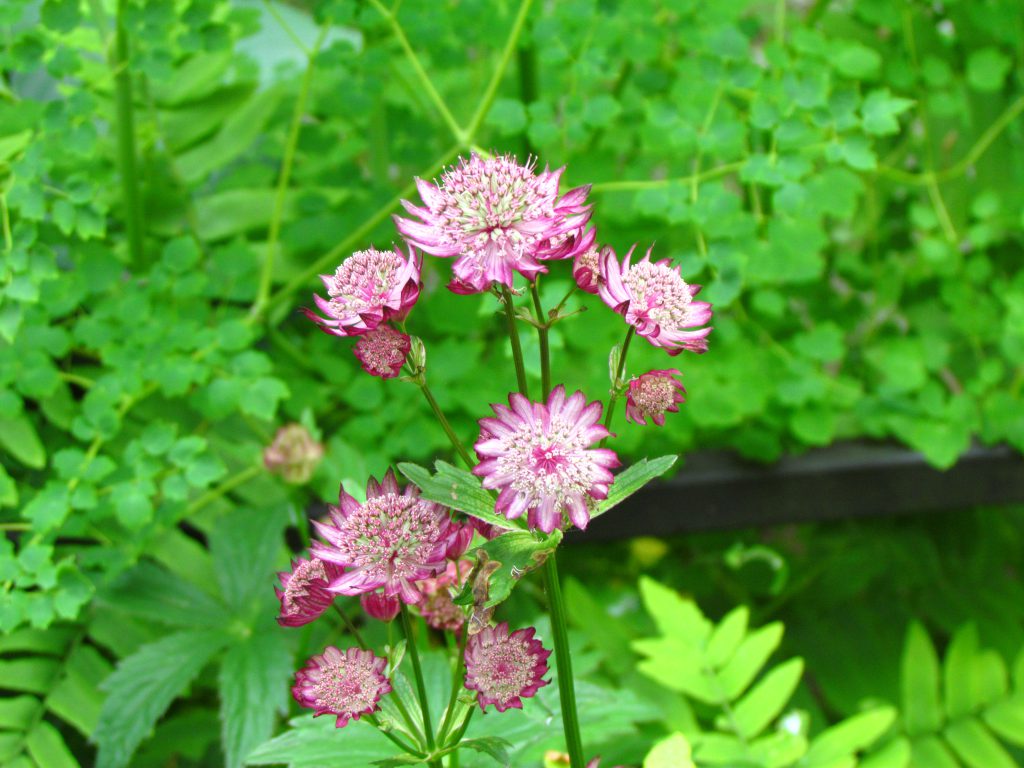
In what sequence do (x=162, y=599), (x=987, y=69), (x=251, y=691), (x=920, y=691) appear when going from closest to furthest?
(x=251, y=691)
(x=162, y=599)
(x=920, y=691)
(x=987, y=69)

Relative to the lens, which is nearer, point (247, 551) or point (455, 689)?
point (455, 689)

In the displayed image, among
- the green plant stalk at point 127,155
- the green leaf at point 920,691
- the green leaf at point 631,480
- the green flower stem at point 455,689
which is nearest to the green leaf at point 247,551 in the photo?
the green plant stalk at point 127,155

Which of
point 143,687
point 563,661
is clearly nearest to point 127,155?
point 143,687

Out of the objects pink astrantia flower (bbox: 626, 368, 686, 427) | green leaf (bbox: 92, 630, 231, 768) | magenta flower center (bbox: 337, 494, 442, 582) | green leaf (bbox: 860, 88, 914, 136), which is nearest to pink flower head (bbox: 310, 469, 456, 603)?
magenta flower center (bbox: 337, 494, 442, 582)

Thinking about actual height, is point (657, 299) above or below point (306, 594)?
above

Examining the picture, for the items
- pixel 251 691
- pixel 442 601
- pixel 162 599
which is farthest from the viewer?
pixel 162 599

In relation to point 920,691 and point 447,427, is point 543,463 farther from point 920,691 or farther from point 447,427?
point 920,691
